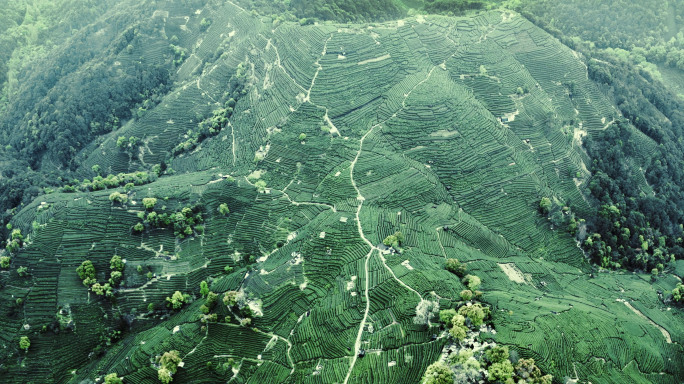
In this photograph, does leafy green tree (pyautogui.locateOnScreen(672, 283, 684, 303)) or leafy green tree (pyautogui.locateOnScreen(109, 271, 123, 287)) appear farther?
leafy green tree (pyautogui.locateOnScreen(672, 283, 684, 303))

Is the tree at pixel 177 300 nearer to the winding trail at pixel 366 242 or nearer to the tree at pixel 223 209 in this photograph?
the tree at pixel 223 209

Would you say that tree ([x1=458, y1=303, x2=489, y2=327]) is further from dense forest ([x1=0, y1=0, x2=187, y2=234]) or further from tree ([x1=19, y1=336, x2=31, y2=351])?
dense forest ([x1=0, y1=0, x2=187, y2=234])

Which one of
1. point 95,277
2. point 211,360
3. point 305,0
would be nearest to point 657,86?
point 305,0

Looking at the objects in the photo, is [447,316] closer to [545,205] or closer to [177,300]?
[545,205]

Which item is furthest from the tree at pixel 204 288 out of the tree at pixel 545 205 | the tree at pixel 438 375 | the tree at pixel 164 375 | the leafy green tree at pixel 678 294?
the leafy green tree at pixel 678 294

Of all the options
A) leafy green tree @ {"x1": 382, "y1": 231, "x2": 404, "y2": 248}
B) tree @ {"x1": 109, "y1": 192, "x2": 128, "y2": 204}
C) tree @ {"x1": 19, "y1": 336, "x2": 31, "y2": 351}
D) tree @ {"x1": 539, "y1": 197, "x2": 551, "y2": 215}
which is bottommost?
tree @ {"x1": 19, "y1": 336, "x2": 31, "y2": 351}

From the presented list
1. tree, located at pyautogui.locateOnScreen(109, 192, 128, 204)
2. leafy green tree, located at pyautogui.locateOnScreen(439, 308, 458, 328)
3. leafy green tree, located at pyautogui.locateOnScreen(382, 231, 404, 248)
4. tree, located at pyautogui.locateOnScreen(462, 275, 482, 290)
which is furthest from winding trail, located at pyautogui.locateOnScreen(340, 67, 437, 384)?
tree, located at pyautogui.locateOnScreen(109, 192, 128, 204)

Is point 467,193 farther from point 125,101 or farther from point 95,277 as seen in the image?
point 125,101

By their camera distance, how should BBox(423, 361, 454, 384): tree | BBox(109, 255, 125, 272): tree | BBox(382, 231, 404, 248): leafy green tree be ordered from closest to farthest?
BBox(423, 361, 454, 384): tree < BBox(382, 231, 404, 248): leafy green tree < BBox(109, 255, 125, 272): tree
